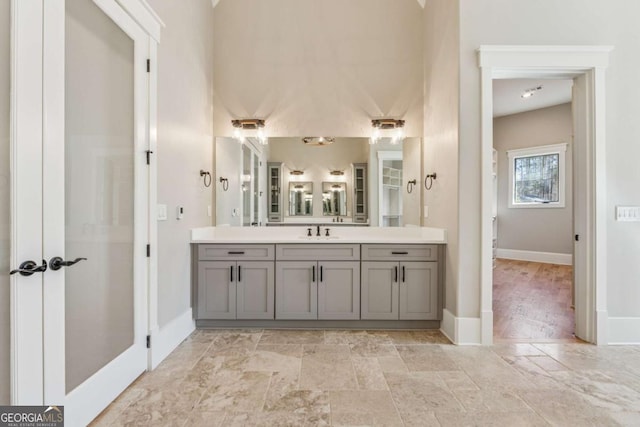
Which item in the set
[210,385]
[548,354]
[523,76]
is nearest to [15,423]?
[210,385]

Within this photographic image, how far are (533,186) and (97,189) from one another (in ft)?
25.9

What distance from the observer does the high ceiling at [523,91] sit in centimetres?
527

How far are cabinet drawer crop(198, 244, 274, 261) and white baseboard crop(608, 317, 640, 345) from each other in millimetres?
3197

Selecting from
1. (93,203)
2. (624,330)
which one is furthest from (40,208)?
(624,330)

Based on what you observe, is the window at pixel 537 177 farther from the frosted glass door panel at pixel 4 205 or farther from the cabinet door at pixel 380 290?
the frosted glass door panel at pixel 4 205

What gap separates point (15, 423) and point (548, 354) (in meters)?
3.50

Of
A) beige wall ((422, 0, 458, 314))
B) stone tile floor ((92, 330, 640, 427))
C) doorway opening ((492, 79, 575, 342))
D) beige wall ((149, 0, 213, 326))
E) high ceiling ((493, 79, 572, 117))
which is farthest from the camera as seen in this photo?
doorway opening ((492, 79, 575, 342))

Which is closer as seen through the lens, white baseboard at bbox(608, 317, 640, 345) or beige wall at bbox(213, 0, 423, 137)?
white baseboard at bbox(608, 317, 640, 345)

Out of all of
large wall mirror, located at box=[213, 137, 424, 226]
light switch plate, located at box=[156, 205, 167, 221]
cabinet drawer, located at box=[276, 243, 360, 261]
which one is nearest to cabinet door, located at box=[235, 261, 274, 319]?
cabinet drawer, located at box=[276, 243, 360, 261]

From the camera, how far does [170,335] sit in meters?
2.71

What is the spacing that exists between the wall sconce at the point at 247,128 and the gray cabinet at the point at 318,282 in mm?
1440

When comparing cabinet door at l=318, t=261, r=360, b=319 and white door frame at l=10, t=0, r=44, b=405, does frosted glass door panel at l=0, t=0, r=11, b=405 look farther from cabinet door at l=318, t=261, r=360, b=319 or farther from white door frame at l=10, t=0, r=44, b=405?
cabinet door at l=318, t=261, r=360, b=319

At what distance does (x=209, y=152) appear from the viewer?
3662mm

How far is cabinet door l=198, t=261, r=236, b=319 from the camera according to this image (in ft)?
10.5
